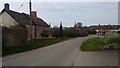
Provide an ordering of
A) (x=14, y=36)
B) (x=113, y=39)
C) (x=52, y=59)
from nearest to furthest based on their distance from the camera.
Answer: (x=52, y=59) → (x=113, y=39) → (x=14, y=36)

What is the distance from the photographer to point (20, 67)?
12.9 metres

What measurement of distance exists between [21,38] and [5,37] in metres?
7.04

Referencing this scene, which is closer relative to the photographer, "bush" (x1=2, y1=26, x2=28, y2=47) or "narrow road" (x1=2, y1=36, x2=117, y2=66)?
"narrow road" (x1=2, y1=36, x2=117, y2=66)

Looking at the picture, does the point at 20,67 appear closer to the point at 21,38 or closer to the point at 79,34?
the point at 21,38

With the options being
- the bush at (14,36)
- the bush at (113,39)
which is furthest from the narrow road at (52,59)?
the bush at (14,36)

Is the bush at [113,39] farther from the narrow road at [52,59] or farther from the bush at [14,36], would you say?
the bush at [14,36]

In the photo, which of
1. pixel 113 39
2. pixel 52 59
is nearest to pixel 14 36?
pixel 113 39

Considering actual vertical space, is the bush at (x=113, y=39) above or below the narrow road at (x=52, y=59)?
above

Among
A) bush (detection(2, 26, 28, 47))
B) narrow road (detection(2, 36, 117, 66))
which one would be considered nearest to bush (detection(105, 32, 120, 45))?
narrow road (detection(2, 36, 117, 66))

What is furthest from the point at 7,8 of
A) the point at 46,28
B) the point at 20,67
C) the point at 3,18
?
the point at 20,67

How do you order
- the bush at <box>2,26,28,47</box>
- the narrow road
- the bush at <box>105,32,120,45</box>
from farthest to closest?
1. the bush at <box>2,26,28,47</box>
2. the bush at <box>105,32,120,45</box>
3. the narrow road

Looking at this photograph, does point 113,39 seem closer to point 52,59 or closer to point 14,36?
point 52,59

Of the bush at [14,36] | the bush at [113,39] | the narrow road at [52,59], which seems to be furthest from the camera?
the bush at [14,36]

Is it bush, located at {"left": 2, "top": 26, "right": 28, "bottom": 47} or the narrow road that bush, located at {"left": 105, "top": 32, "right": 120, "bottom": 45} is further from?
bush, located at {"left": 2, "top": 26, "right": 28, "bottom": 47}
